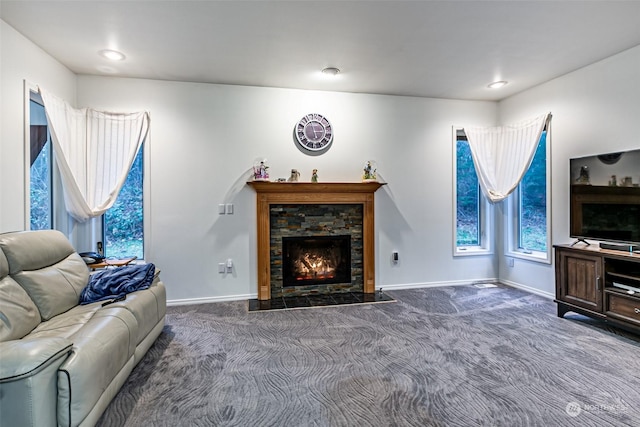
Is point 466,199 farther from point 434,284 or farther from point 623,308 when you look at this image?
point 623,308

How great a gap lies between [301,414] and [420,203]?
3.39 m

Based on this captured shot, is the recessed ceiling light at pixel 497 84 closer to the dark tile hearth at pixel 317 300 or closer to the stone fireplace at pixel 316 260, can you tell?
the stone fireplace at pixel 316 260

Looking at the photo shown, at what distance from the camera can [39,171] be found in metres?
3.30

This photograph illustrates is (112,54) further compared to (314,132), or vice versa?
(314,132)

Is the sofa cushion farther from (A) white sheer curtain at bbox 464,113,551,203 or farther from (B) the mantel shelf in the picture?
(A) white sheer curtain at bbox 464,113,551,203

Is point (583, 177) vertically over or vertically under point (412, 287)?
over

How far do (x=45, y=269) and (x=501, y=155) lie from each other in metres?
5.09

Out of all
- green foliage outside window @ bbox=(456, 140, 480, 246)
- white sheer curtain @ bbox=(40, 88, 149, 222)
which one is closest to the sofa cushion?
white sheer curtain @ bbox=(40, 88, 149, 222)

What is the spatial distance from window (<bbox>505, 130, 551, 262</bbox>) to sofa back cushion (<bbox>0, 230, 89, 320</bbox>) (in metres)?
4.84

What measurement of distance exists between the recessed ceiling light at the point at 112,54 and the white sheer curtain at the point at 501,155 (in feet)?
13.7

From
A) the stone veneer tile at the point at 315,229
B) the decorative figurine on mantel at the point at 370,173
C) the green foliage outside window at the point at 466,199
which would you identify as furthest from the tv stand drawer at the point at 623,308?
the decorative figurine on mantel at the point at 370,173

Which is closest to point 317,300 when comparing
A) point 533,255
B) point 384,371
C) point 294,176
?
point 294,176

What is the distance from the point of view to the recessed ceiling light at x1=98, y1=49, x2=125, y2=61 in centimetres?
320

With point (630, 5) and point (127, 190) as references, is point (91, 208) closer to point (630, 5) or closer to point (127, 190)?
point (127, 190)
